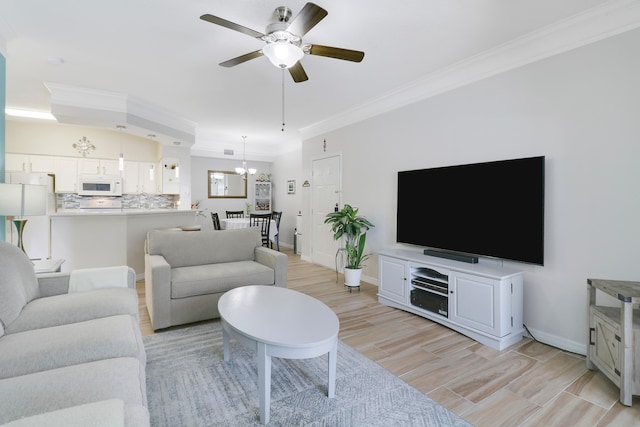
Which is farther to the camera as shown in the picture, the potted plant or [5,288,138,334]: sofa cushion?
the potted plant

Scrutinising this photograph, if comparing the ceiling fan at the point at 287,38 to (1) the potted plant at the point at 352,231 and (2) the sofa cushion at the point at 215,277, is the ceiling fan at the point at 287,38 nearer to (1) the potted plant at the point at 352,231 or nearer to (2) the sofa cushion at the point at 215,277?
(2) the sofa cushion at the point at 215,277

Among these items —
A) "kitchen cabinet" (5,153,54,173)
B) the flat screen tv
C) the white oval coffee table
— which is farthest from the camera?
"kitchen cabinet" (5,153,54,173)

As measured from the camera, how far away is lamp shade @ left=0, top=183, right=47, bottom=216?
2340 millimetres

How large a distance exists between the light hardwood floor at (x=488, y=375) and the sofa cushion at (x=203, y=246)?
0.70 metres

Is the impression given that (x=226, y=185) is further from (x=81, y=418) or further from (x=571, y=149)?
(x=81, y=418)

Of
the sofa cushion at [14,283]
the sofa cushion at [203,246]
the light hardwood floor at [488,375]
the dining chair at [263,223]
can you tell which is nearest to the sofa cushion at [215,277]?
the sofa cushion at [203,246]

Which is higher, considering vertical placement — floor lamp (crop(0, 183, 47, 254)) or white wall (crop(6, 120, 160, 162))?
white wall (crop(6, 120, 160, 162))

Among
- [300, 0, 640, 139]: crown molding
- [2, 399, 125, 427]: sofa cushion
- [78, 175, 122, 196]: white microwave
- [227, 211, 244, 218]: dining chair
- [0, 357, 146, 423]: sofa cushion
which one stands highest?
[300, 0, 640, 139]: crown molding

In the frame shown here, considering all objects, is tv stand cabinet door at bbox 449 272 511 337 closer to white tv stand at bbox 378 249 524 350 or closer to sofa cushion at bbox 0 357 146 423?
white tv stand at bbox 378 249 524 350

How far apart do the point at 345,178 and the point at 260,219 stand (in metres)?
2.51

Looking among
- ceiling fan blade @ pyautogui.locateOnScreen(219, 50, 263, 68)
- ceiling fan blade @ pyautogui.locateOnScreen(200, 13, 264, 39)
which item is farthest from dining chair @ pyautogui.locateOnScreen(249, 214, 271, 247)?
ceiling fan blade @ pyautogui.locateOnScreen(200, 13, 264, 39)

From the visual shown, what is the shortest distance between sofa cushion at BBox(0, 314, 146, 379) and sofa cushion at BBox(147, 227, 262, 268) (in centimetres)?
166

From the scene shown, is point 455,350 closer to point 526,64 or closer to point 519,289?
point 519,289

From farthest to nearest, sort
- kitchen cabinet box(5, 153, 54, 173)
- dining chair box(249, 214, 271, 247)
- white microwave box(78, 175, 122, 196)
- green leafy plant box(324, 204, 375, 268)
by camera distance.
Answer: dining chair box(249, 214, 271, 247)
white microwave box(78, 175, 122, 196)
kitchen cabinet box(5, 153, 54, 173)
green leafy plant box(324, 204, 375, 268)
